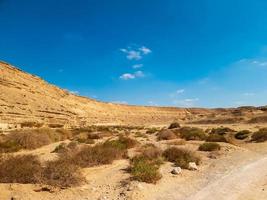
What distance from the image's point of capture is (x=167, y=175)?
12055 millimetres

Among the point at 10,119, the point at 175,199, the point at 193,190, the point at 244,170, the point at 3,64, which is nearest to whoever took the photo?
the point at 175,199

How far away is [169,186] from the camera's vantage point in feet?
34.8

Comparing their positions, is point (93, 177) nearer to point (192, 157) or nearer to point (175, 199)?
point (175, 199)

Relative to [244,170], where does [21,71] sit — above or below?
above

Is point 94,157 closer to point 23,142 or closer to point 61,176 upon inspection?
point 61,176

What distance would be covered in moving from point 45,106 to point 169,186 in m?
→ 48.3

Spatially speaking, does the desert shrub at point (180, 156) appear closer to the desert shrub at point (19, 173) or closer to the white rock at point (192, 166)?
the white rock at point (192, 166)

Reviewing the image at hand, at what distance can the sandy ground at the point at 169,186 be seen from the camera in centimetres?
928

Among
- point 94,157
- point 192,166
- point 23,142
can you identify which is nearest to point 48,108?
point 23,142

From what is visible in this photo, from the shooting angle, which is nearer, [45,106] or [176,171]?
[176,171]

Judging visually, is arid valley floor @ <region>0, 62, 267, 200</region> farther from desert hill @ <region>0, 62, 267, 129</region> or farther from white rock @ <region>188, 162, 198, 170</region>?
desert hill @ <region>0, 62, 267, 129</region>

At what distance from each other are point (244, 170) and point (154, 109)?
91.3 m

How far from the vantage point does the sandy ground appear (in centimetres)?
928

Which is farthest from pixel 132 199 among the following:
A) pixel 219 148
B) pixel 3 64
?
pixel 3 64
